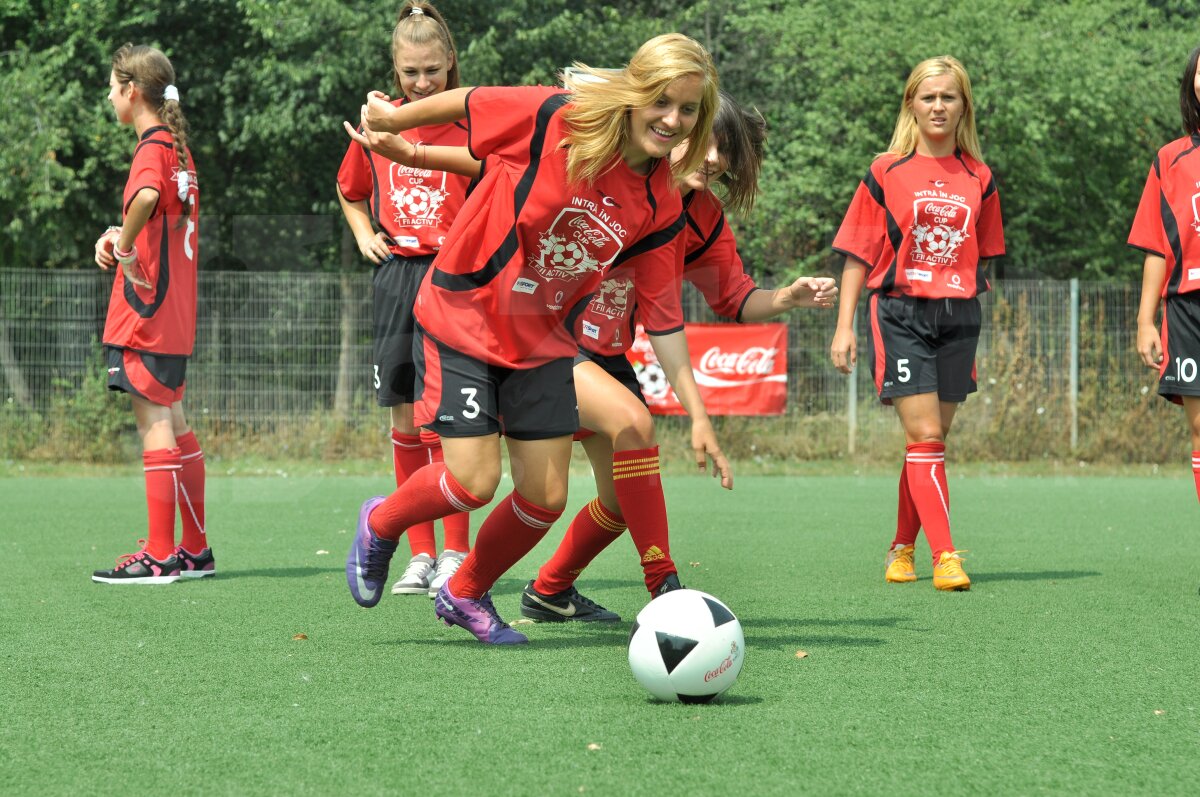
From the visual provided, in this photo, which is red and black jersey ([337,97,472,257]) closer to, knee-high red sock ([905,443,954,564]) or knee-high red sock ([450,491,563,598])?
knee-high red sock ([450,491,563,598])

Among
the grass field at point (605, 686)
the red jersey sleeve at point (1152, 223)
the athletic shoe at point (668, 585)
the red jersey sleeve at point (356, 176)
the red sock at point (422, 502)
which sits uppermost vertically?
the red jersey sleeve at point (356, 176)

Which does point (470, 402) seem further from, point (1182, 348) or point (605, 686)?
point (1182, 348)

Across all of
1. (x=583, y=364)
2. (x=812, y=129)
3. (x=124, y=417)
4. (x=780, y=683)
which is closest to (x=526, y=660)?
(x=780, y=683)

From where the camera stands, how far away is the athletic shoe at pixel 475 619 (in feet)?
14.6

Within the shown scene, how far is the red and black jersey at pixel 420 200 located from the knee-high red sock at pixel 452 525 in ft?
2.60

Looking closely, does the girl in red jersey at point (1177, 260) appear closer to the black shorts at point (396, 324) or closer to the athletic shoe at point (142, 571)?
the black shorts at point (396, 324)

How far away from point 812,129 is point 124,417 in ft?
32.2

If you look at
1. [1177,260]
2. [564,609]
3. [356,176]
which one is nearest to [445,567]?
[564,609]

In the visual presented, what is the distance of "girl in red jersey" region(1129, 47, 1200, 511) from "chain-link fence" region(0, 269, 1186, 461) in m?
8.53

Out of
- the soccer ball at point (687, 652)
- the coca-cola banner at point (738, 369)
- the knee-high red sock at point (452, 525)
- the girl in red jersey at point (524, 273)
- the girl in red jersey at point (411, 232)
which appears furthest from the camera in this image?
the coca-cola banner at point (738, 369)

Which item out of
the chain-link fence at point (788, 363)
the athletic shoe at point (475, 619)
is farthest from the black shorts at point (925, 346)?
the chain-link fence at point (788, 363)

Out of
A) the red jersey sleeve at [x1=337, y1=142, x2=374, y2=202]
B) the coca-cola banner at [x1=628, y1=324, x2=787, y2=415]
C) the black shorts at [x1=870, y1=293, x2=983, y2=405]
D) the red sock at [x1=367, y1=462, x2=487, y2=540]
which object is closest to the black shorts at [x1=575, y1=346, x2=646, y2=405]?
the red sock at [x1=367, y1=462, x2=487, y2=540]

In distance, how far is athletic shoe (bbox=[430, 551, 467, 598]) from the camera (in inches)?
218

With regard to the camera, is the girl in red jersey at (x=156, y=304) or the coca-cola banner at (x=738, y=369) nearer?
the girl in red jersey at (x=156, y=304)
